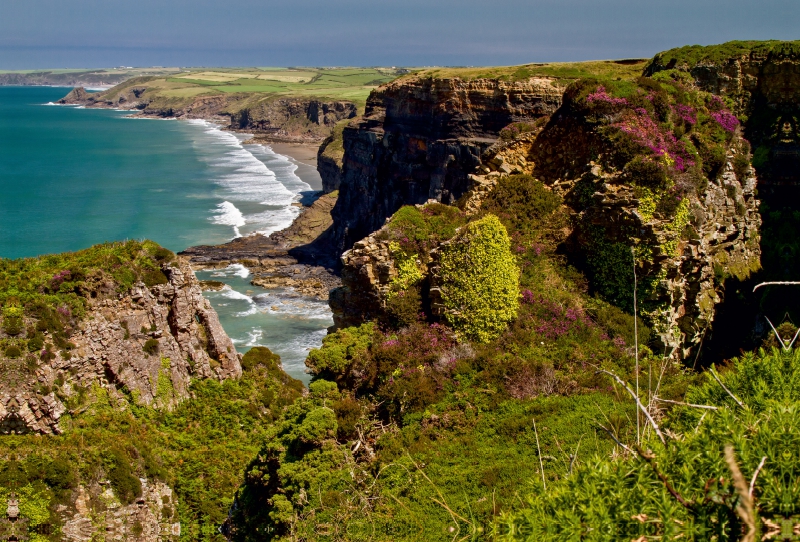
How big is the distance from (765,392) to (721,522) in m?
3.74

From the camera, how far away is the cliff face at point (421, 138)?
55.7 meters

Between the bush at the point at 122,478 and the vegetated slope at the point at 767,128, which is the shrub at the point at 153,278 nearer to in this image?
the bush at the point at 122,478

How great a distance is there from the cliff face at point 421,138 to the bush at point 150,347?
28.0 m

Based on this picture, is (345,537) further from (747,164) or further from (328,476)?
(747,164)

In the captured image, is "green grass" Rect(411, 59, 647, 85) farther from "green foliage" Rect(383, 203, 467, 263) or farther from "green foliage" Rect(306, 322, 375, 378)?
"green foliage" Rect(306, 322, 375, 378)

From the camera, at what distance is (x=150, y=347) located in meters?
23.0

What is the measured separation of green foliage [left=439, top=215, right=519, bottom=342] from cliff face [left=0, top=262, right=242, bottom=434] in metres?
11.7

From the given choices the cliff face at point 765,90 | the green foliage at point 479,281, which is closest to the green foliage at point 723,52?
the cliff face at point 765,90

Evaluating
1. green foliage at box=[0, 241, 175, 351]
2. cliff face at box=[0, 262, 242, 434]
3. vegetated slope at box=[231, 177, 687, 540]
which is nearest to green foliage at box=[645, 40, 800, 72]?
vegetated slope at box=[231, 177, 687, 540]

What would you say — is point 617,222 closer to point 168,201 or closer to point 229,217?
point 229,217

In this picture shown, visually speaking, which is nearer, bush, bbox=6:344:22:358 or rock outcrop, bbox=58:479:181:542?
rock outcrop, bbox=58:479:181:542

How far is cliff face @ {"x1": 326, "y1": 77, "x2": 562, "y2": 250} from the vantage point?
55.7 metres

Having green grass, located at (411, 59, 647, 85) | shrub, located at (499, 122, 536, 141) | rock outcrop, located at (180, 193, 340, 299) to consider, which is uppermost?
green grass, located at (411, 59, 647, 85)

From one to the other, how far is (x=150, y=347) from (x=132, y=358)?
2.58ft
